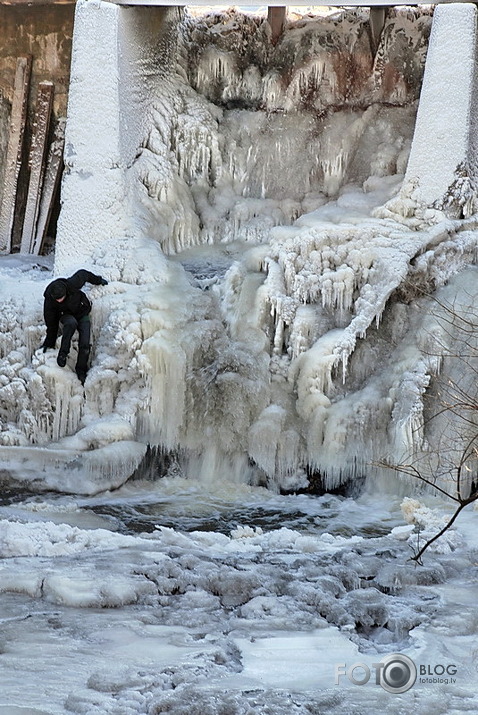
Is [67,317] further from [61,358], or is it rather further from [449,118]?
[449,118]

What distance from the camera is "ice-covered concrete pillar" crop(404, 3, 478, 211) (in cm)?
1102

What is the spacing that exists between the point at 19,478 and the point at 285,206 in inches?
195

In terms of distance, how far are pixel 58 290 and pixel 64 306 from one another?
23 centimetres

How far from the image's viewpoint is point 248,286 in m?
10.8

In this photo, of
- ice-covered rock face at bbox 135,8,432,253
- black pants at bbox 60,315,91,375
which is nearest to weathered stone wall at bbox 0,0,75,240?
ice-covered rock face at bbox 135,8,432,253

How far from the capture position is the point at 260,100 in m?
13.3

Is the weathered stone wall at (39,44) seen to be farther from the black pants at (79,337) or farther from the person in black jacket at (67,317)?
the black pants at (79,337)

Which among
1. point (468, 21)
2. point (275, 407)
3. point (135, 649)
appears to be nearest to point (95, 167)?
point (275, 407)

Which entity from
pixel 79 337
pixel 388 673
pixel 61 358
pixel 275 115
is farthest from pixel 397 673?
pixel 275 115

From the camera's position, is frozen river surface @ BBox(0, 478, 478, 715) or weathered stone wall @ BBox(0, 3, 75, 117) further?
weathered stone wall @ BBox(0, 3, 75, 117)

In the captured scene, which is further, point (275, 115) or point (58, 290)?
point (275, 115)

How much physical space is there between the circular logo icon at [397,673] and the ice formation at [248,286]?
3980mm

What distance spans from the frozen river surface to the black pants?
1.87 meters

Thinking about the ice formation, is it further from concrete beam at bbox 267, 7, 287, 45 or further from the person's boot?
concrete beam at bbox 267, 7, 287, 45
